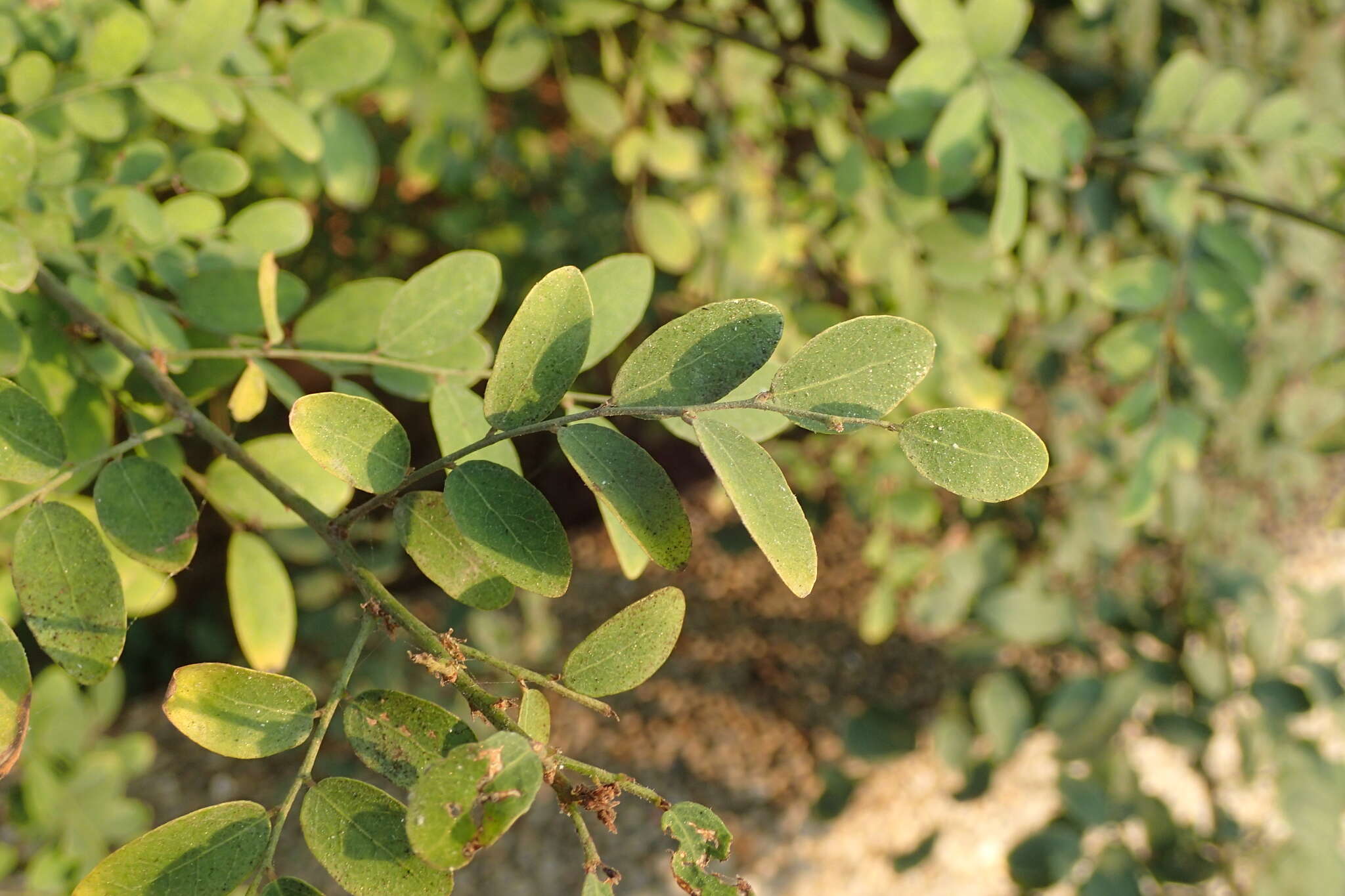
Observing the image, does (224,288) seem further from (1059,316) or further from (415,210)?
(415,210)

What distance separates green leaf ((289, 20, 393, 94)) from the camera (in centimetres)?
91

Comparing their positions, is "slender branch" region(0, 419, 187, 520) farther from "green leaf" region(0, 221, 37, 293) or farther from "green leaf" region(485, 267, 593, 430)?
"green leaf" region(485, 267, 593, 430)

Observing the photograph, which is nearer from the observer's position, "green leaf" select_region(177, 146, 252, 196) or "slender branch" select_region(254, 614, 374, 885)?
"slender branch" select_region(254, 614, 374, 885)

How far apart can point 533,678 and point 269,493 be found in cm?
37

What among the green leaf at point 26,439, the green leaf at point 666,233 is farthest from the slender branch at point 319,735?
the green leaf at point 666,233

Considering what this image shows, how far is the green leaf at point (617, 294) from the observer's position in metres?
0.59

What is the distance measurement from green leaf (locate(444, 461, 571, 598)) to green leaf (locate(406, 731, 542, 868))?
0.29 feet

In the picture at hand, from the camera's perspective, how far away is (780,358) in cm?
90

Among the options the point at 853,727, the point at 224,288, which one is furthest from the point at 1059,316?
the point at 224,288

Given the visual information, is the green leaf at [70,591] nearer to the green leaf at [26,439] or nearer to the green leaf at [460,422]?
the green leaf at [26,439]

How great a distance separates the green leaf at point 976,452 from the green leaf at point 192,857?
12.1 inches

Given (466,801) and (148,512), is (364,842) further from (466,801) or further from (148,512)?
(148,512)

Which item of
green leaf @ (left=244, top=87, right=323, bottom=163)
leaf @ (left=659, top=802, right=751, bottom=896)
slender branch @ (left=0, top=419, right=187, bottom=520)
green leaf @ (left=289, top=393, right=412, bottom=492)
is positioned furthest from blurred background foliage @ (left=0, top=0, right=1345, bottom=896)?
leaf @ (left=659, top=802, right=751, bottom=896)

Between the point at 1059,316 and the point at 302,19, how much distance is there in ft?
3.55
